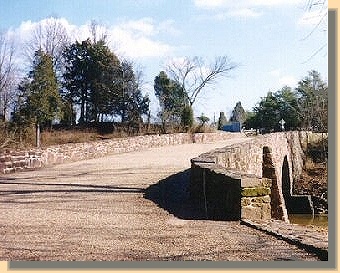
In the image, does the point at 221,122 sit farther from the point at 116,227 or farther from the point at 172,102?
the point at 116,227

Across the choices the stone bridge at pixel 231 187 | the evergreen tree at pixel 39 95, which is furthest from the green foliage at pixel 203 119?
→ the stone bridge at pixel 231 187

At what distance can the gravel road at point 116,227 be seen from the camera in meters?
4.16

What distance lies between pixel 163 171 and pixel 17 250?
7.11m

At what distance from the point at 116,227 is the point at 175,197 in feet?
7.93

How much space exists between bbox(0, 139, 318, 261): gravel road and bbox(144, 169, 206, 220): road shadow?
14 millimetres

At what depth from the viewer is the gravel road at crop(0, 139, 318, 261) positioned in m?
4.16

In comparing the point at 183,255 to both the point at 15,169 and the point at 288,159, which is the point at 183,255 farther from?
the point at 288,159

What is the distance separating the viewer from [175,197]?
7617mm

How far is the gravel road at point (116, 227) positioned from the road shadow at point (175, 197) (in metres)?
0.01

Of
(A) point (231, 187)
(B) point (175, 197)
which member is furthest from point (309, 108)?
(A) point (231, 187)

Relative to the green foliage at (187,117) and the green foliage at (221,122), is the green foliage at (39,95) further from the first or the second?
the green foliage at (221,122)

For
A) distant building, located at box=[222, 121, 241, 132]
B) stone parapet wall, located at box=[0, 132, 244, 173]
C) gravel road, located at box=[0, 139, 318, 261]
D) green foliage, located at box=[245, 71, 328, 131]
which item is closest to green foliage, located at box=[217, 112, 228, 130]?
distant building, located at box=[222, 121, 241, 132]

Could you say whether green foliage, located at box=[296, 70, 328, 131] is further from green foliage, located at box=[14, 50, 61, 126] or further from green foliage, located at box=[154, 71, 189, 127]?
green foliage, located at box=[14, 50, 61, 126]

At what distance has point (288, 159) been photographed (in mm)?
Result: 24562
